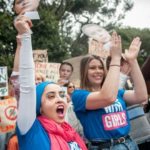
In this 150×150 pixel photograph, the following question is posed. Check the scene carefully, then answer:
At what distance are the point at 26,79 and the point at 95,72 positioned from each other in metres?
1.14

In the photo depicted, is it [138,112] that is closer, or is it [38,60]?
[138,112]

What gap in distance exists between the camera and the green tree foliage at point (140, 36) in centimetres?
3510

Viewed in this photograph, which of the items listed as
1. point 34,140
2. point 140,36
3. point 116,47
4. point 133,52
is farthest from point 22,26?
point 140,36

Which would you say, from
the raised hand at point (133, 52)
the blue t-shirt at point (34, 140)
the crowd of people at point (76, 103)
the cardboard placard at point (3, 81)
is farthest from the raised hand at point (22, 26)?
the cardboard placard at point (3, 81)

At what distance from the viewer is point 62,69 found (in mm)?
5559

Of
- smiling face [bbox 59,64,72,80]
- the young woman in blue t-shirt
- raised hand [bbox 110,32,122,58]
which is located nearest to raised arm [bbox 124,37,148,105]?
the young woman in blue t-shirt

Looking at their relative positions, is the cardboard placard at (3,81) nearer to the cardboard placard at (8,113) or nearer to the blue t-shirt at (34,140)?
→ the cardboard placard at (8,113)

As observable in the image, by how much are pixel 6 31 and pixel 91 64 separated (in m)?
7.78

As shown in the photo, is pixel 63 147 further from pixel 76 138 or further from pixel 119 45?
pixel 119 45

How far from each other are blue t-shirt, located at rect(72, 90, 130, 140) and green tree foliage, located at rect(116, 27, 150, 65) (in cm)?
3019

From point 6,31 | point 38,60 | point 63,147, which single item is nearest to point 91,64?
point 63,147

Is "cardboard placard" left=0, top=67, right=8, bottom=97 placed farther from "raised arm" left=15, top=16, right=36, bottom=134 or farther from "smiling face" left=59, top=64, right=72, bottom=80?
"raised arm" left=15, top=16, right=36, bottom=134

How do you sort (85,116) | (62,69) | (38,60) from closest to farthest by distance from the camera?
(85,116), (62,69), (38,60)

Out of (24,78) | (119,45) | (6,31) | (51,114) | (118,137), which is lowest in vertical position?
(118,137)
